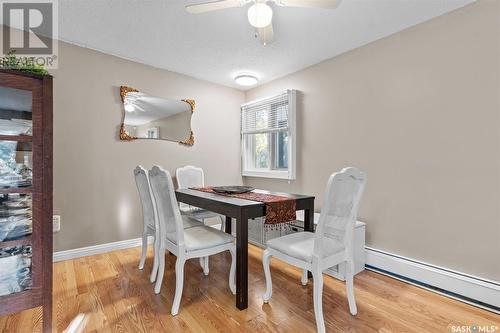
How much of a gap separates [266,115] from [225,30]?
5.19 feet

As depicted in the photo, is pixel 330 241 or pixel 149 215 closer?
pixel 330 241

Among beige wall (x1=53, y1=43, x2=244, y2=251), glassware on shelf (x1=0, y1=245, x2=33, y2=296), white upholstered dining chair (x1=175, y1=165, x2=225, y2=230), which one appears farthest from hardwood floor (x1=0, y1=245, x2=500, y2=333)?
white upholstered dining chair (x1=175, y1=165, x2=225, y2=230)

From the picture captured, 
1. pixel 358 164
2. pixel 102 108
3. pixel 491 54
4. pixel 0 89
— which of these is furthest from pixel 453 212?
pixel 102 108

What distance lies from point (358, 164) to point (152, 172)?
2086 mm

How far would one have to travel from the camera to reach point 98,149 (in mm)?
2920

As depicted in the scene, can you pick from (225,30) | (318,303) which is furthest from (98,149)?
(318,303)

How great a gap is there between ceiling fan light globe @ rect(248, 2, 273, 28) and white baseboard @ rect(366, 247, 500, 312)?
2341 millimetres

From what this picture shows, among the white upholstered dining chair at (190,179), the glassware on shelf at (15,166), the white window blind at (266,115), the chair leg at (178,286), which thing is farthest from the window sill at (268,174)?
the glassware on shelf at (15,166)

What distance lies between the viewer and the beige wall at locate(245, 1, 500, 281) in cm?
195

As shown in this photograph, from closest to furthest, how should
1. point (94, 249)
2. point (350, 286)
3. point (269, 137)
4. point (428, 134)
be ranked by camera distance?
point (350, 286) < point (428, 134) < point (94, 249) < point (269, 137)

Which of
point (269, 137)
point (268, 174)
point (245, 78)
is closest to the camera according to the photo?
point (245, 78)

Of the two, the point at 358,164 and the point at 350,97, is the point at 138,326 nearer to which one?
the point at 358,164

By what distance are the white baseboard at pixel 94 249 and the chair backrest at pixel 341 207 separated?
243 cm

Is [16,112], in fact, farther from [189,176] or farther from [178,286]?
[189,176]
